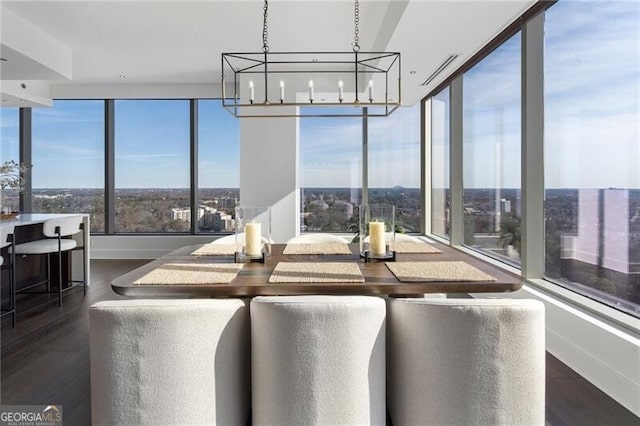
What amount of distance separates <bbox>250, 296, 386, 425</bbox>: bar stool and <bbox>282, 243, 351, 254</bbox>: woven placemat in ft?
3.51

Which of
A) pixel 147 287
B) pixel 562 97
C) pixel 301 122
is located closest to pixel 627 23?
pixel 562 97

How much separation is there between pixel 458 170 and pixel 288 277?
11.5 feet

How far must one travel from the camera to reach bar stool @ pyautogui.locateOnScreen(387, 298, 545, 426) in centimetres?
137

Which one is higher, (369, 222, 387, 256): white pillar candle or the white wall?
the white wall

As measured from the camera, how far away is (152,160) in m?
6.60

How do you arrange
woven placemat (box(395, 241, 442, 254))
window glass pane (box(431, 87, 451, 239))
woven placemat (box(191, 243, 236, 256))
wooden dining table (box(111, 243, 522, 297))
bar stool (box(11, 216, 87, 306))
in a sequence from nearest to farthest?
wooden dining table (box(111, 243, 522, 297))
woven placemat (box(191, 243, 236, 256))
woven placemat (box(395, 241, 442, 254))
bar stool (box(11, 216, 87, 306))
window glass pane (box(431, 87, 451, 239))

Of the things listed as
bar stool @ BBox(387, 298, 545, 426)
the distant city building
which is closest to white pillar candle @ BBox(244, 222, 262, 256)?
bar stool @ BBox(387, 298, 545, 426)

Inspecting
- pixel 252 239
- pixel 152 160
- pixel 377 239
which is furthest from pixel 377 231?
pixel 152 160

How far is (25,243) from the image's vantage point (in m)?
3.95

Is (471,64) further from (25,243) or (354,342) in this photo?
(25,243)

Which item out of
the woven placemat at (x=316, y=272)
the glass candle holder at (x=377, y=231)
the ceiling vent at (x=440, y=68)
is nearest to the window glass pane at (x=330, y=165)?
the ceiling vent at (x=440, y=68)

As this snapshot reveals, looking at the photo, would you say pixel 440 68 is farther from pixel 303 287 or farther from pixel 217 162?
pixel 217 162

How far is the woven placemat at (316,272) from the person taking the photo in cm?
176

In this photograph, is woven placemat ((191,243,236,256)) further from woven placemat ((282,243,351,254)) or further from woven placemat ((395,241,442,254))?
woven placemat ((395,241,442,254))
